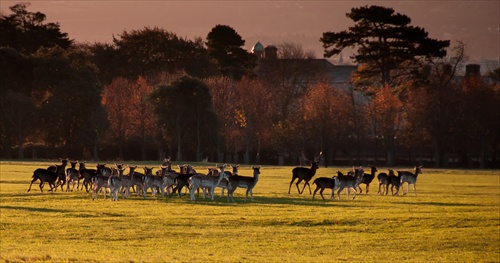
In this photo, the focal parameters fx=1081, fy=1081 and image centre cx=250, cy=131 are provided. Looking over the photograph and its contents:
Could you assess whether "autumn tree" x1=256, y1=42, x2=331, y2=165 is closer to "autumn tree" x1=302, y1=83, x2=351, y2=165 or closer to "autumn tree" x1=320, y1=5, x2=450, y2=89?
"autumn tree" x1=302, y1=83, x2=351, y2=165

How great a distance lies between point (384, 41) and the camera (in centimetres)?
12512

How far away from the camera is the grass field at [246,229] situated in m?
→ 27.6

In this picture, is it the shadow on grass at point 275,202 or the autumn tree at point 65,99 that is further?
the autumn tree at point 65,99

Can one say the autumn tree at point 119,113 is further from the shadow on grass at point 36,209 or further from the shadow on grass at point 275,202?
the shadow on grass at point 36,209

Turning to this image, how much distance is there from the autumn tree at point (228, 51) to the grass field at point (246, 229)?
99.7 metres

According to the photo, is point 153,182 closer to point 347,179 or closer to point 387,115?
point 347,179

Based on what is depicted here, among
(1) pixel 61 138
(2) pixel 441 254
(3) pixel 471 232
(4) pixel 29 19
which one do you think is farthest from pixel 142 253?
(4) pixel 29 19

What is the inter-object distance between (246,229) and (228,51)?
11610 cm

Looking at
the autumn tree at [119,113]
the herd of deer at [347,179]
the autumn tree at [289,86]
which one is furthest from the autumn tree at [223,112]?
the herd of deer at [347,179]

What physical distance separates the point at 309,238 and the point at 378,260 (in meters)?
4.15

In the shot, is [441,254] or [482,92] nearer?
[441,254]

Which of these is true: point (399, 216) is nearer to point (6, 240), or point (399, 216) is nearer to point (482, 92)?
point (6, 240)

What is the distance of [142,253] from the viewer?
1056 inches

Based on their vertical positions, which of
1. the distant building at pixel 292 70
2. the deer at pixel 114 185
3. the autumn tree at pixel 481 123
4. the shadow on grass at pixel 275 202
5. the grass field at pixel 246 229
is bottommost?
the grass field at pixel 246 229
